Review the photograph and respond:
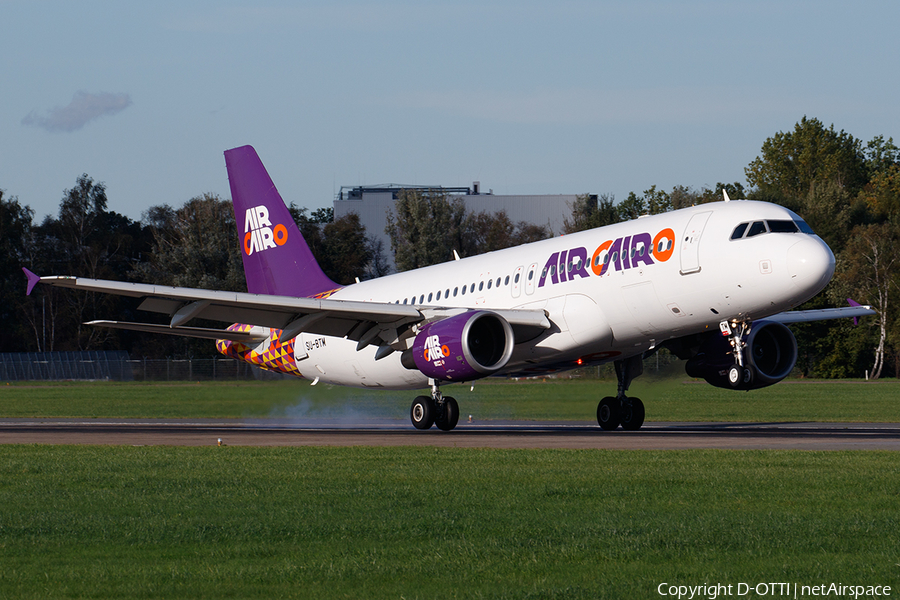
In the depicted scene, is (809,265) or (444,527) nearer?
(444,527)

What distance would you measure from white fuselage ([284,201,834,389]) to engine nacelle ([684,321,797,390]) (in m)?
1.59

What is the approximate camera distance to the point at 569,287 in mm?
26391

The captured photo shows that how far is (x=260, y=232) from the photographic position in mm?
36500

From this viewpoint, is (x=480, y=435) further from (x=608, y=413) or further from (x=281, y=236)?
(x=281, y=236)

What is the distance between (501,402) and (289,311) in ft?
54.1

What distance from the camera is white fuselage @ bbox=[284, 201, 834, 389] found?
23.2 m

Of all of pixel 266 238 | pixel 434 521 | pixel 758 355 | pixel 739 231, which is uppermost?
pixel 266 238

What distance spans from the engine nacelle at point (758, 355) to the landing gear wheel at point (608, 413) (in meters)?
2.10

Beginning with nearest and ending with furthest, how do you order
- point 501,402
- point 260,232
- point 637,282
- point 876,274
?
point 637,282 → point 260,232 → point 501,402 → point 876,274

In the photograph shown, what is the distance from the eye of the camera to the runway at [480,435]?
22.2 metres

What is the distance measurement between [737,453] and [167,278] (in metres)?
76.3

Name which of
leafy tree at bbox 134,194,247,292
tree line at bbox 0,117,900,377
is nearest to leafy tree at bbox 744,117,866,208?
tree line at bbox 0,117,900,377

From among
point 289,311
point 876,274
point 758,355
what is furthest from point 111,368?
point 758,355

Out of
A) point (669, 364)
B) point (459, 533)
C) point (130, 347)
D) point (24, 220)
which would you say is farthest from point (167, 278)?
point (459, 533)
